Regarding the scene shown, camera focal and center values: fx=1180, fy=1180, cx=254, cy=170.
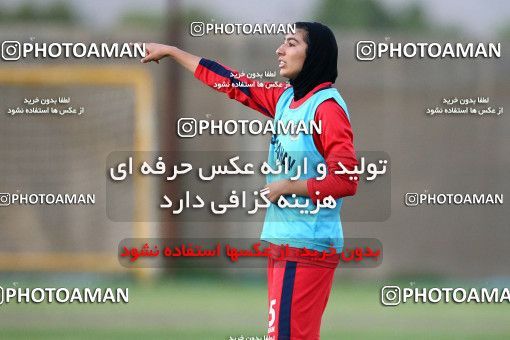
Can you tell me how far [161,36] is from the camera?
735 cm

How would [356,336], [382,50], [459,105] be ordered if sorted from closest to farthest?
[382,50] → [459,105] → [356,336]

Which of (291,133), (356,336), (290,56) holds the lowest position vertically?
(356,336)

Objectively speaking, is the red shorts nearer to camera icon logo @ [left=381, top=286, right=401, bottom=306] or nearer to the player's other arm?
the player's other arm

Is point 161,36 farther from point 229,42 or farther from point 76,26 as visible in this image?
point 229,42

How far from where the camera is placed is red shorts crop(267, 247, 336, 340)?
415cm

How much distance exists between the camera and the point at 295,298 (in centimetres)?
415

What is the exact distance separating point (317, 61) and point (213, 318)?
3154 millimetres

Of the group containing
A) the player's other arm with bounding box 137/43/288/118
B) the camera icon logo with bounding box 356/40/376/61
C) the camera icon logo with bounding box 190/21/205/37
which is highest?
the camera icon logo with bounding box 190/21/205/37

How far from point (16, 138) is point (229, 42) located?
1706 mm

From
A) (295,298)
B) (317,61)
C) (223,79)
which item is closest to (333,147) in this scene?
(317,61)

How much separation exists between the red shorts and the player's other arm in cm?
71

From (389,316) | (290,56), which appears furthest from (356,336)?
(290,56)

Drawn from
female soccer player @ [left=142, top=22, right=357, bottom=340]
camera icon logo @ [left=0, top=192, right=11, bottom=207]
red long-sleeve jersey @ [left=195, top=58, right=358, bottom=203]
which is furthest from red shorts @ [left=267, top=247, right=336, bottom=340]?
camera icon logo @ [left=0, top=192, right=11, bottom=207]

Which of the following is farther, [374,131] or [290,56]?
[374,131]
